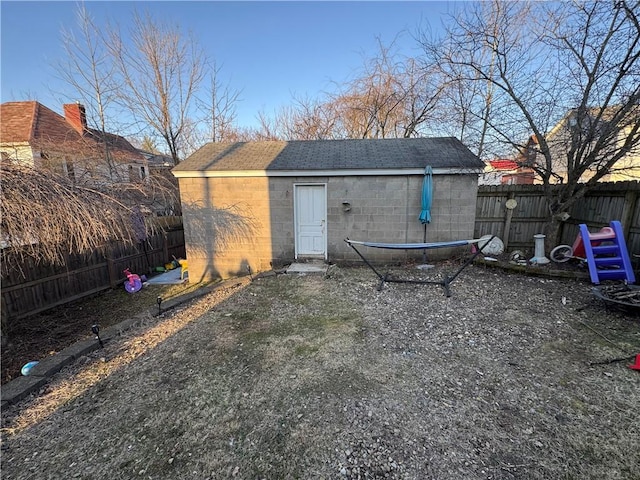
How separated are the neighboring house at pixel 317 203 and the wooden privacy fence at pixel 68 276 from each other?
1.90 metres

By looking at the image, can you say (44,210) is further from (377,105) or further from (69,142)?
(377,105)

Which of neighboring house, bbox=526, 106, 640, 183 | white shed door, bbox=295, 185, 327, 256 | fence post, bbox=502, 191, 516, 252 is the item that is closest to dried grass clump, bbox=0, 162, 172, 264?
white shed door, bbox=295, 185, 327, 256

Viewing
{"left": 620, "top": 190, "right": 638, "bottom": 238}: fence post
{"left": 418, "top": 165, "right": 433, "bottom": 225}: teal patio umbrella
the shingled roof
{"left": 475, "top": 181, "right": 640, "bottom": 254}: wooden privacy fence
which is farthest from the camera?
the shingled roof

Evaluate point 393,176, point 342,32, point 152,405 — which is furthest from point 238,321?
point 342,32

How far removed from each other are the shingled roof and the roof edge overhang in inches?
1.4

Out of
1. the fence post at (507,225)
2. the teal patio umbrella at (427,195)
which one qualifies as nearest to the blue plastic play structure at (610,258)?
the fence post at (507,225)

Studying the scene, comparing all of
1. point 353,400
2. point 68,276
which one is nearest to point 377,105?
point 68,276

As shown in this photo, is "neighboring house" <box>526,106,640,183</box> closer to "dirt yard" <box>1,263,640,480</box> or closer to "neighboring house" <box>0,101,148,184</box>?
"dirt yard" <box>1,263,640,480</box>

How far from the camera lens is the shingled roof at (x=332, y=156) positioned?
6707mm

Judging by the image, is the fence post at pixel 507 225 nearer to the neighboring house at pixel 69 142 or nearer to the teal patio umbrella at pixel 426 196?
the teal patio umbrella at pixel 426 196

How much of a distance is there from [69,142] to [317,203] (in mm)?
8492

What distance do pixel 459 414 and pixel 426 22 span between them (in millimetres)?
7874

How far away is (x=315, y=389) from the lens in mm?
2818

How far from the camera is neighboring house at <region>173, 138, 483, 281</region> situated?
22.1 ft
